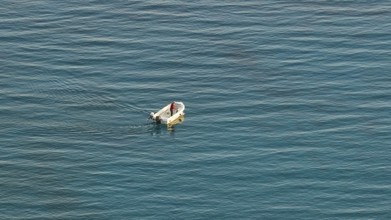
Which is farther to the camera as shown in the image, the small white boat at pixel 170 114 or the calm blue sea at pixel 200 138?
the small white boat at pixel 170 114

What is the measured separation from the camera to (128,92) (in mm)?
187750

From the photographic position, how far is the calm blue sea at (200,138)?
15725 centimetres

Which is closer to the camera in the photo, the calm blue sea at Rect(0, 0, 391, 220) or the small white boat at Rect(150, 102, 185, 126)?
the calm blue sea at Rect(0, 0, 391, 220)

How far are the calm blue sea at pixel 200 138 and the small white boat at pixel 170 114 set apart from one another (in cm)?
125

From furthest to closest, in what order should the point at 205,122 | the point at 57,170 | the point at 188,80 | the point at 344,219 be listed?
the point at 188,80 → the point at 205,122 → the point at 57,170 → the point at 344,219

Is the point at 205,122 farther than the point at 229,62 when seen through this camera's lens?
No

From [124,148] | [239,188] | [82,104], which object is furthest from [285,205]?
[82,104]

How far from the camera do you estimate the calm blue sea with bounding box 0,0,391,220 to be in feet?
516

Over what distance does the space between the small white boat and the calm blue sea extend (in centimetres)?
125

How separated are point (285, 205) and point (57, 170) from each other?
97.1ft

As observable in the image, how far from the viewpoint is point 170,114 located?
17988 cm

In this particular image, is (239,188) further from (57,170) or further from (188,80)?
(188,80)

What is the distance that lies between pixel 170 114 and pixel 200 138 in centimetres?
797

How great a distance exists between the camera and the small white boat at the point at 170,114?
178m
